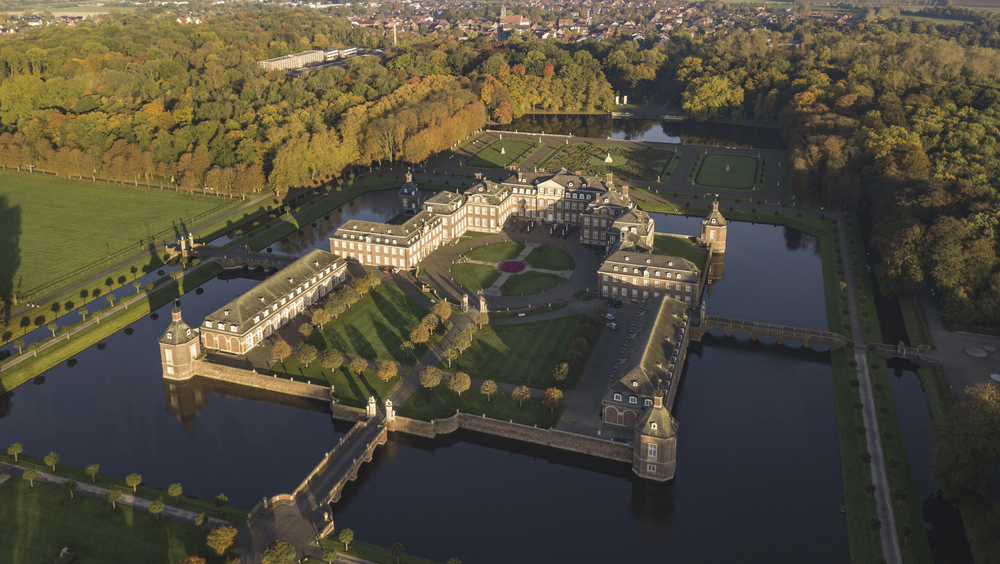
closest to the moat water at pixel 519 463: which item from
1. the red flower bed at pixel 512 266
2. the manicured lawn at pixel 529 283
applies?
the manicured lawn at pixel 529 283

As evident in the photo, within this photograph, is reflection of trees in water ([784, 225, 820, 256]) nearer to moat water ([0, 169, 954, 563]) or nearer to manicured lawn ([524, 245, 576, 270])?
manicured lawn ([524, 245, 576, 270])

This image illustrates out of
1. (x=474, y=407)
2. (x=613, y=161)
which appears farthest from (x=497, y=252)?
(x=613, y=161)

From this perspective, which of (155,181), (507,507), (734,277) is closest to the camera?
(507,507)

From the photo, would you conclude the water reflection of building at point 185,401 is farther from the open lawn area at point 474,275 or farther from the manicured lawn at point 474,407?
the open lawn area at point 474,275

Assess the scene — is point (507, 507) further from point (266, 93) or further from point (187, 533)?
point (266, 93)

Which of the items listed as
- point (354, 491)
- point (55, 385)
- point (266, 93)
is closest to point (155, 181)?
point (266, 93)

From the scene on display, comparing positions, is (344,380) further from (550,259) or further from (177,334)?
(550,259)
